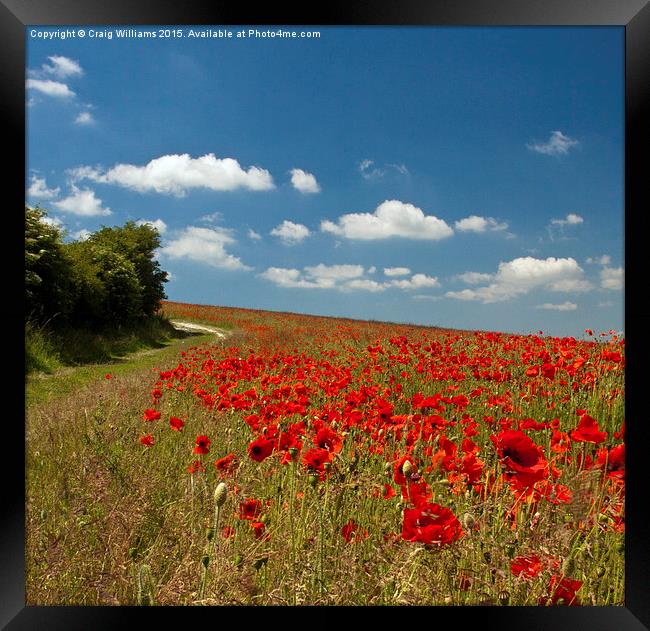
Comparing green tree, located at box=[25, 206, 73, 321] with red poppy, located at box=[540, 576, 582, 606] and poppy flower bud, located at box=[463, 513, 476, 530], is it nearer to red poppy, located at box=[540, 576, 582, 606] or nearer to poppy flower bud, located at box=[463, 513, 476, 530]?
poppy flower bud, located at box=[463, 513, 476, 530]

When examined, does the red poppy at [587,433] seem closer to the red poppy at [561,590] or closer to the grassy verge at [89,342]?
the red poppy at [561,590]

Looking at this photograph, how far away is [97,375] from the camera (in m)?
6.75

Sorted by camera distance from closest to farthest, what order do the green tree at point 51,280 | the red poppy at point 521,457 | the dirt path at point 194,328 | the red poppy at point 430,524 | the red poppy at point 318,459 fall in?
1. the red poppy at point 430,524
2. the red poppy at point 521,457
3. the red poppy at point 318,459
4. the green tree at point 51,280
5. the dirt path at point 194,328

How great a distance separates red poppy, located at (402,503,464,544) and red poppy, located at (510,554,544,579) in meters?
0.34

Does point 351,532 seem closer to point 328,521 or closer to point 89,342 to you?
point 328,521

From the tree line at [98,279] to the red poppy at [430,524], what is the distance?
742 centimetres

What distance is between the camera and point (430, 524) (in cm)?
113

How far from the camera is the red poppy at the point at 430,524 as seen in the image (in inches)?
43.9

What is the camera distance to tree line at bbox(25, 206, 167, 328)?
771 centimetres

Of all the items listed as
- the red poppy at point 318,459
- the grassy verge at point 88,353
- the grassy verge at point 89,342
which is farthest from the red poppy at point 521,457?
the grassy verge at point 89,342

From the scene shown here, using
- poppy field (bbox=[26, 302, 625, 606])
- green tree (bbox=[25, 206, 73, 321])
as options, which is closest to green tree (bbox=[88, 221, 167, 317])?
green tree (bbox=[25, 206, 73, 321])
